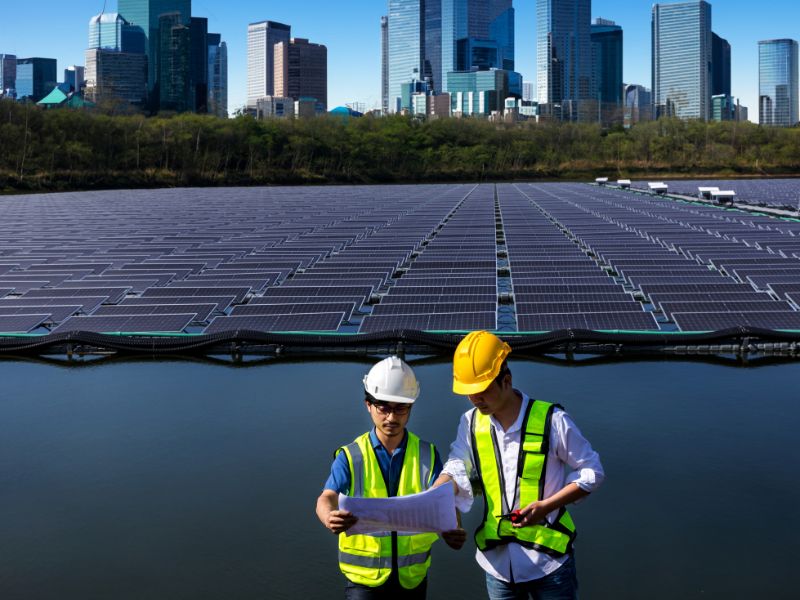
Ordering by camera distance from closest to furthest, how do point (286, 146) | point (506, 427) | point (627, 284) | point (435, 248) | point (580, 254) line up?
point (506, 427), point (627, 284), point (580, 254), point (435, 248), point (286, 146)

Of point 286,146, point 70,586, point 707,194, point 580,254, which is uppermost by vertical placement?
point 286,146

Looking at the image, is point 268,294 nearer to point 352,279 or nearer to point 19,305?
point 352,279

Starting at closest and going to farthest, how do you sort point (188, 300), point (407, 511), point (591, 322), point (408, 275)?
1. point (407, 511)
2. point (591, 322)
3. point (188, 300)
4. point (408, 275)

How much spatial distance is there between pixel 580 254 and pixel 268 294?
9680 millimetres

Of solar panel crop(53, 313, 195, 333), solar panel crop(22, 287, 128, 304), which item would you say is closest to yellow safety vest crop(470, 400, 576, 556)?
solar panel crop(53, 313, 195, 333)

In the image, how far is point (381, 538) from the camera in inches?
218

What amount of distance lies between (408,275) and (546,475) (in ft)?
56.6

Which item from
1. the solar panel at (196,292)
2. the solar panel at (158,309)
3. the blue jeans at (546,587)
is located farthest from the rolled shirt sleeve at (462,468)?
the solar panel at (196,292)

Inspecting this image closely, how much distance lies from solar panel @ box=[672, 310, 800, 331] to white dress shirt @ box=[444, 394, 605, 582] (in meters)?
11.7

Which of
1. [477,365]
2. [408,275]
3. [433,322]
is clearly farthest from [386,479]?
[408,275]

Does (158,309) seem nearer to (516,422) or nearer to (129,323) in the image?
(129,323)

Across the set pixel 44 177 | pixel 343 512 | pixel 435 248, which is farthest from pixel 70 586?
pixel 44 177

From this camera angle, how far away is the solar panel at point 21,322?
17.8 meters

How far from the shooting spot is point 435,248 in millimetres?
29219
